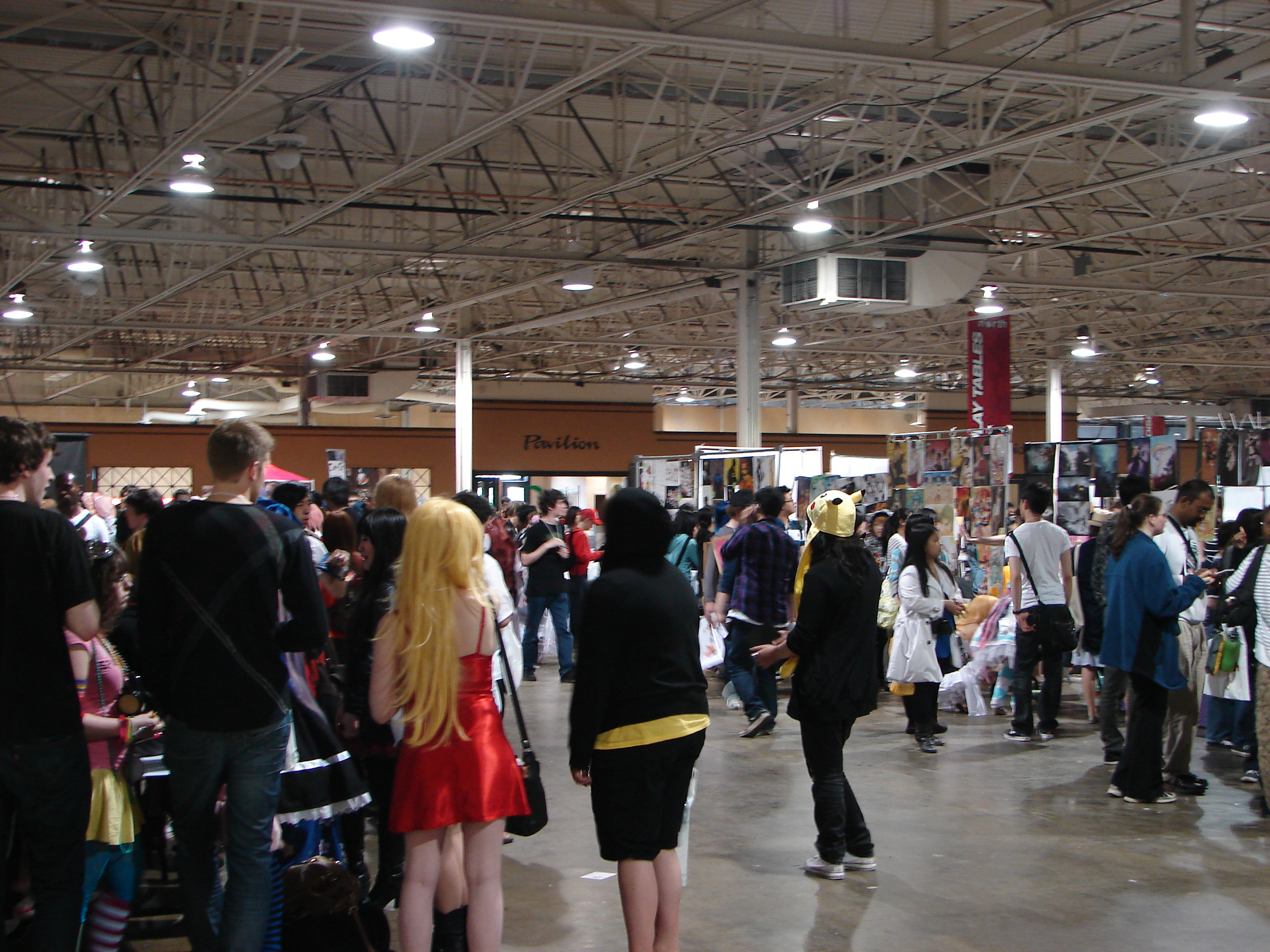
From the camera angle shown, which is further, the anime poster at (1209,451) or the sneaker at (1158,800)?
the anime poster at (1209,451)

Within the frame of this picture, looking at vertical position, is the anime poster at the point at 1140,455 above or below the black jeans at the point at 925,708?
above

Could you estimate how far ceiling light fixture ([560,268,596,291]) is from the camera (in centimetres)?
1592

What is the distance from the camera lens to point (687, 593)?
338 cm

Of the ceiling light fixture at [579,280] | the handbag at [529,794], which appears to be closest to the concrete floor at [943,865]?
the handbag at [529,794]

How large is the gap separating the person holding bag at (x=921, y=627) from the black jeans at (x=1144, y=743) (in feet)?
4.66

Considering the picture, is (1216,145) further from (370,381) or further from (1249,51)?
(370,381)

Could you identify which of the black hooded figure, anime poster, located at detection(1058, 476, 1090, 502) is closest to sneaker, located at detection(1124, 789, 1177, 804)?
the black hooded figure

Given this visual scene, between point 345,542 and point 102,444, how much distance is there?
2384 cm

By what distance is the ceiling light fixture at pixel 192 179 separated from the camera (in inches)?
433

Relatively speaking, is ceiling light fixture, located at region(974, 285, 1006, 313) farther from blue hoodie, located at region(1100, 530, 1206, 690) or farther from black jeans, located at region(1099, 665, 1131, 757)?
blue hoodie, located at region(1100, 530, 1206, 690)

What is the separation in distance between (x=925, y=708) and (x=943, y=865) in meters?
2.47

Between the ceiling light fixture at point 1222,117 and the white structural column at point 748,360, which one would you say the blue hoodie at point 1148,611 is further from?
the white structural column at point 748,360

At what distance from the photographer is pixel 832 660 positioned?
4.68 metres

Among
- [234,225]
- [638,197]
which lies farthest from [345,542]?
[638,197]
